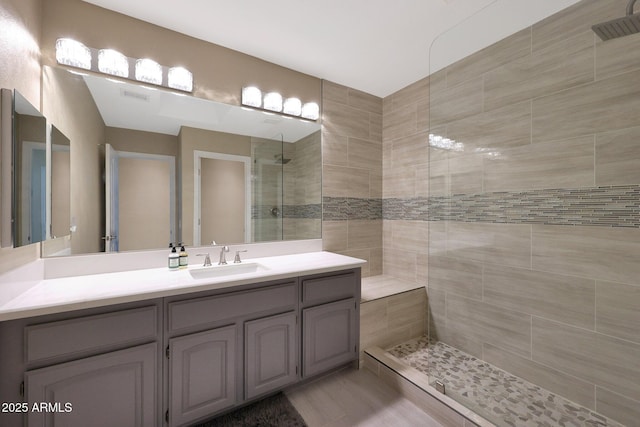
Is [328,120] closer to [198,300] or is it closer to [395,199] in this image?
[395,199]

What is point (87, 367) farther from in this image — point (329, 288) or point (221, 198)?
point (329, 288)

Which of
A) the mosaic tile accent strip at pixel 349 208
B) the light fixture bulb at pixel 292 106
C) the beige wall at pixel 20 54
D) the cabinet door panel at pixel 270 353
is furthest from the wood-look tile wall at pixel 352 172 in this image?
the beige wall at pixel 20 54

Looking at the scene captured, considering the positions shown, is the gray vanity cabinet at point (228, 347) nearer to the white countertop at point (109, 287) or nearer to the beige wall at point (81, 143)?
the white countertop at point (109, 287)

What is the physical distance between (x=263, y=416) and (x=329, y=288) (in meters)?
0.84

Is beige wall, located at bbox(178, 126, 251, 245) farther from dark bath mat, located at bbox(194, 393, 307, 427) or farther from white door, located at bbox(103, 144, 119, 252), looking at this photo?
dark bath mat, located at bbox(194, 393, 307, 427)

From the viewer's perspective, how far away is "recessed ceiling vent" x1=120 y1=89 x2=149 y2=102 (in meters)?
1.67

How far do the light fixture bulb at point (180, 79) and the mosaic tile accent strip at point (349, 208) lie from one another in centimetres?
139

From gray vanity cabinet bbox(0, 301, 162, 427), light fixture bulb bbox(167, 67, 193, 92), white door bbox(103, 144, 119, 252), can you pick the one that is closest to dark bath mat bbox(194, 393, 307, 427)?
gray vanity cabinet bbox(0, 301, 162, 427)

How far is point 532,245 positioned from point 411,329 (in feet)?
3.95

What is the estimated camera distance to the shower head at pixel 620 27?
1.18 m

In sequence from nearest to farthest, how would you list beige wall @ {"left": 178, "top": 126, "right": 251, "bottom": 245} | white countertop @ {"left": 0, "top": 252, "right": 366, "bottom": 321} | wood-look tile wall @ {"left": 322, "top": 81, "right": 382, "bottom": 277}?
white countertop @ {"left": 0, "top": 252, "right": 366, "bottom": 321}, beige wall @ {"left": 178, "top": 126, "right": 251, "bottom": 245}, wood-look tile wall @ {"left": 322, "top": 81, "right": 382, "bottom": 277}

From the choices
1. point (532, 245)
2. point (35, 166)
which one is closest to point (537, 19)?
point (532, 245)

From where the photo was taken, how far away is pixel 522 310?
5.72 ft

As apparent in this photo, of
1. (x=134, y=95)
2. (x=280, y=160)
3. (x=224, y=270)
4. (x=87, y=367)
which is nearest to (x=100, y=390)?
(x=87, y=367)
